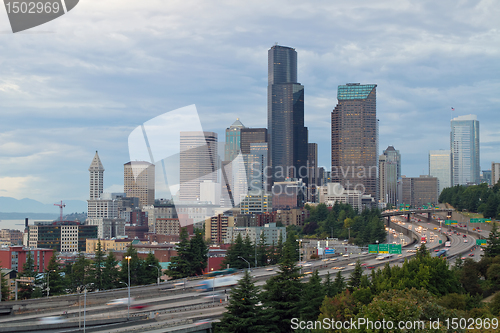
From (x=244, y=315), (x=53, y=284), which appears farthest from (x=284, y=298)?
(x=53, y=284)

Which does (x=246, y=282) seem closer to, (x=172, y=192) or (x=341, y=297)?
(x=341, y=297)

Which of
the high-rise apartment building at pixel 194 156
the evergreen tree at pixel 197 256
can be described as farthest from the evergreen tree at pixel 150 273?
the high-rise apartment building at pixel 194 156

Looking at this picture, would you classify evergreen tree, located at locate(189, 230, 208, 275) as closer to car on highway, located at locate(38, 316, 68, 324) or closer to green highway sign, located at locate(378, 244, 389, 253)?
green highway sign, located at locate(378, 244, 389, 253)

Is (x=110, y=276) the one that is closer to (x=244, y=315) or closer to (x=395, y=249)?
(x=244, y=315)

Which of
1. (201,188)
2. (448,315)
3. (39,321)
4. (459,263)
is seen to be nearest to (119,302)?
(39,321)

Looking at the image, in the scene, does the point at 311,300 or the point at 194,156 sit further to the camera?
the point at 194,156
